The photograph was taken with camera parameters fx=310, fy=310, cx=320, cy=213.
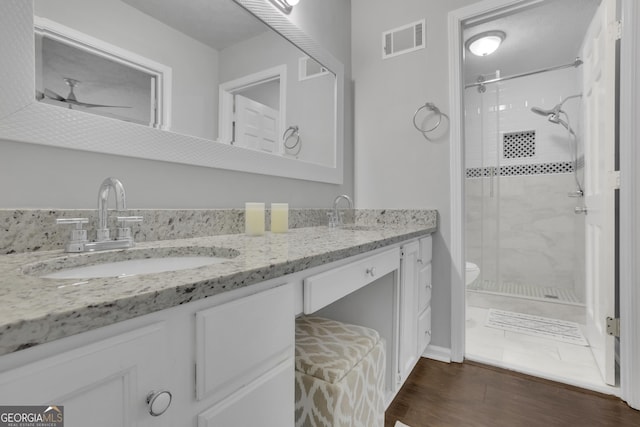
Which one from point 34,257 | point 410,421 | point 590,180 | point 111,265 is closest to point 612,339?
point 590,180

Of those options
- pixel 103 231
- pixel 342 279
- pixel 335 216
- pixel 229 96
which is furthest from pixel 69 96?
pixel 335 216

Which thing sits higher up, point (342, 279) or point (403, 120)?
point (403, 120)

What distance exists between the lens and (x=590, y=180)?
1861 millimetres

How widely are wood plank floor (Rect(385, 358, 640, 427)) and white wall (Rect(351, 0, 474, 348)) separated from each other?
0.30 metres

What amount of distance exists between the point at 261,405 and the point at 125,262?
51cm

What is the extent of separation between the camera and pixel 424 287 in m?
1.67

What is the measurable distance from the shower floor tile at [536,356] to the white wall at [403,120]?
322 millimetres

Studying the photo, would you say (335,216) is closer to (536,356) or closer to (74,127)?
(74,127)

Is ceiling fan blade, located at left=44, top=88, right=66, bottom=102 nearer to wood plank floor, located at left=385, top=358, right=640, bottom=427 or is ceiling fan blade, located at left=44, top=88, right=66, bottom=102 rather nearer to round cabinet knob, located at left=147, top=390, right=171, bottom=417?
round cabinet knob, located at left=147, top=390, right=171, bottom=417

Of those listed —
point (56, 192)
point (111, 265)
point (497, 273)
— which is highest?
point (56, 192)

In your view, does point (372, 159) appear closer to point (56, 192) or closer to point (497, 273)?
point (56, 192)

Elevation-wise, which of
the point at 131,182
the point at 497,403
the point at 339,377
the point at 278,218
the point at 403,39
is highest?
the point at 403,39

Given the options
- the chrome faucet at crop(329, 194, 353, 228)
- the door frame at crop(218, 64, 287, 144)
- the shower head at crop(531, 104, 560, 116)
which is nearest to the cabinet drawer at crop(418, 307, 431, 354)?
the chrome faucet at crop(329, 194, 353, 228)

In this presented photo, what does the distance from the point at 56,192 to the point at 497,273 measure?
3.67 meters
